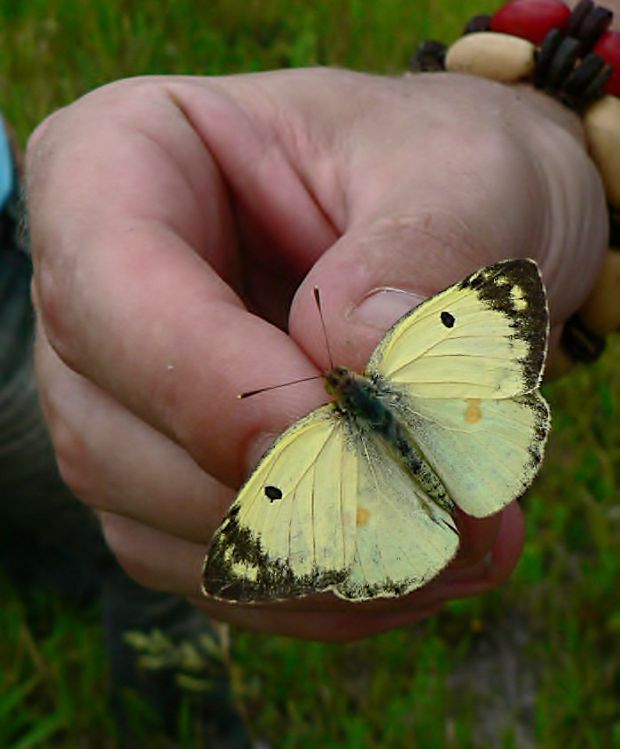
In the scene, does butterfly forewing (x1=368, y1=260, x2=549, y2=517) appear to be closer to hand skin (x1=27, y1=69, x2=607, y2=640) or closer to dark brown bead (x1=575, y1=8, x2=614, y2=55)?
hand skin (x1=27, y1=69, x2=607, y2=640)

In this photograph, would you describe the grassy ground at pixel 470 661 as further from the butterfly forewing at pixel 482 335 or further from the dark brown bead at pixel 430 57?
the butterfly forewing at pixel 482 335

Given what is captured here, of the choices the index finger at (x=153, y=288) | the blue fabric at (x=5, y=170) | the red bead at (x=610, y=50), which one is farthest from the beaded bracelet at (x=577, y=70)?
the blue fabric at (x=5, y=170)

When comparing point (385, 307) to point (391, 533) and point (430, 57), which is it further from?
point (430, 57)

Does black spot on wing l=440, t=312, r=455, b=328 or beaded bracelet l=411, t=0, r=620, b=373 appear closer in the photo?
black spot on wing l=440, t=312, r=455, b=328

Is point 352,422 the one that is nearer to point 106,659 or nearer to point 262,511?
point 262,511

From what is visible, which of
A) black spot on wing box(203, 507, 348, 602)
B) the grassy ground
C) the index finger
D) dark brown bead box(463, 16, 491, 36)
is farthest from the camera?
the grassy ground

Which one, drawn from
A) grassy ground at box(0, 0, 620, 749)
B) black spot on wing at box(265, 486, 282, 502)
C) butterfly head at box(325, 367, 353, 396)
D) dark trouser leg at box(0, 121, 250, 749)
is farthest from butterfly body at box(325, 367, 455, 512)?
dark trouser leg at box(0, 121, 250, 749)

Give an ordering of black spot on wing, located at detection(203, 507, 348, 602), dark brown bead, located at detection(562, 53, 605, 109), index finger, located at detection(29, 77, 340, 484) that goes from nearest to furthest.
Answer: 1. black spot on wing, located at detection(203, 507, 348, 602)
2. index finger, located at detection(29, 77, 340, 484)
3. dark brown bead, located at detection(562, 53, 605, 109)
